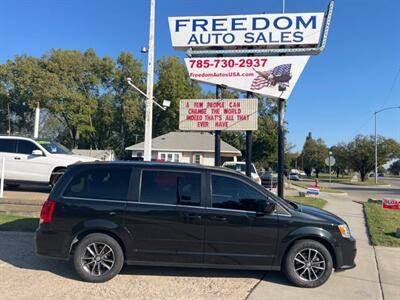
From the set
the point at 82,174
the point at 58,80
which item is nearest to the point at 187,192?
the point at 82,174

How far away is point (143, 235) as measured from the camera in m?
6.01

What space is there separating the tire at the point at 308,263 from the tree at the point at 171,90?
4828 centimetres

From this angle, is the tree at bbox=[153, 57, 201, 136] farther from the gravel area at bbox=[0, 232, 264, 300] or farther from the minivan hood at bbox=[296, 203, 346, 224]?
the gravel area at bbox=[0, 232, 264, 300]

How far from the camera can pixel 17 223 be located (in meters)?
9.51

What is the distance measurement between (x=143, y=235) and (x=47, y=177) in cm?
867

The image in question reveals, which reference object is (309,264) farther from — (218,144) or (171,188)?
(218,144)

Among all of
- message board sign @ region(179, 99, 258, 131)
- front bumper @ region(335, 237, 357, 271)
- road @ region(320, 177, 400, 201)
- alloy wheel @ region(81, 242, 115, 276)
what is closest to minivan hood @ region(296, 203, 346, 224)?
front bumper @ region(335, 237, 357, 271)

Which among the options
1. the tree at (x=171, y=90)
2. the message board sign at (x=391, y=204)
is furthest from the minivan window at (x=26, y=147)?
the tree at (x=171, y=90)

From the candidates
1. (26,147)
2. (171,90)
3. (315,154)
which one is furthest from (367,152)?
(26,147)

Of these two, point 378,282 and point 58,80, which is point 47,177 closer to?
point 378,282

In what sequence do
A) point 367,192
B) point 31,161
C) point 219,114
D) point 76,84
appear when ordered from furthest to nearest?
1. point 76,84
2. point 367,192
3. point 31,161
4. point 219,114

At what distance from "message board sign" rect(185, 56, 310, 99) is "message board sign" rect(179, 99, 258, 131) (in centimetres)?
74

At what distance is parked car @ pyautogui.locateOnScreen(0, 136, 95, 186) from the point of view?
Result: 44.3 feet

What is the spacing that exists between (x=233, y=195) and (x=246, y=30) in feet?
27.4
